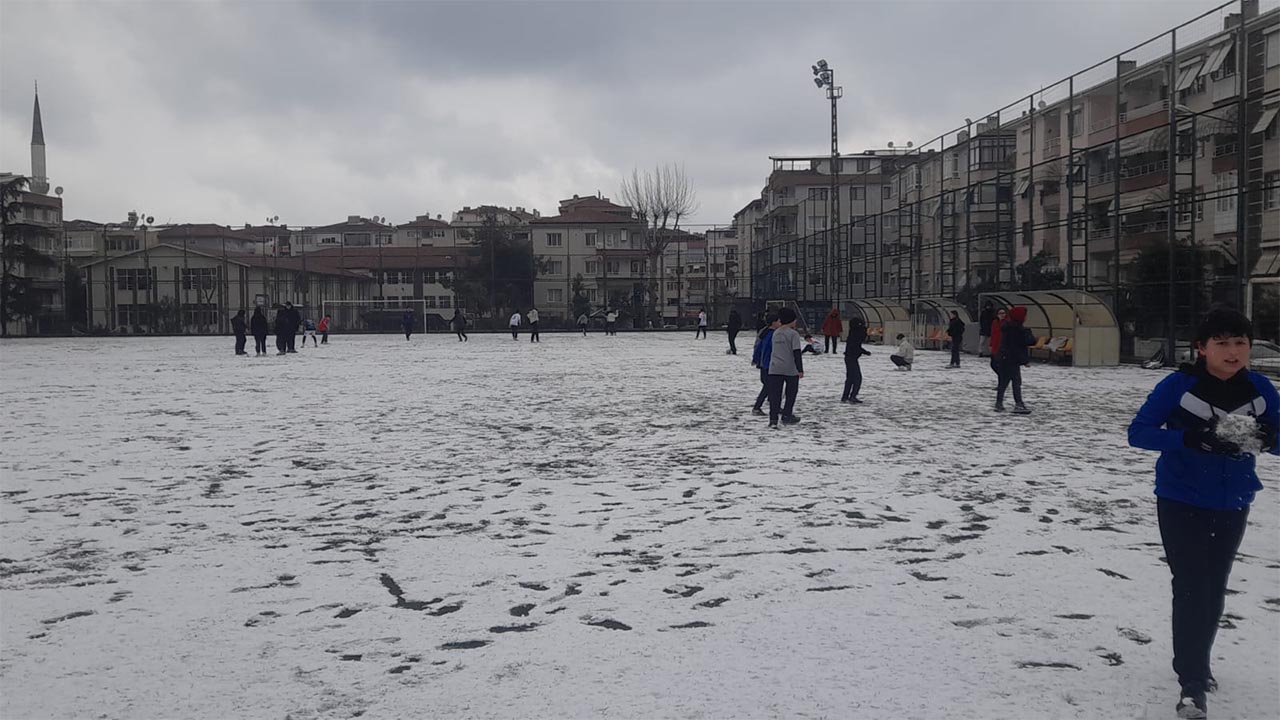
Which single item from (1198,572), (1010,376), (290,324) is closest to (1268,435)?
(1198,572)

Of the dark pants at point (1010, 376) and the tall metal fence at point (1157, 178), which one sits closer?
the dark pants at point (1010, 376)

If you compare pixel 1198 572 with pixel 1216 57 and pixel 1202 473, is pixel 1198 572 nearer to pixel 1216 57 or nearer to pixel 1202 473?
pixel 1202 473

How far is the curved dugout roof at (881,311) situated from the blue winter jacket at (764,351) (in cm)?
2196

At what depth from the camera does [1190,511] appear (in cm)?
345

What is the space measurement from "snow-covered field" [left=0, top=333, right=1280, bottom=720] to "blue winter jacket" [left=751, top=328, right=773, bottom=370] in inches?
67.1

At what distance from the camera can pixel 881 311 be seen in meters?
37.3

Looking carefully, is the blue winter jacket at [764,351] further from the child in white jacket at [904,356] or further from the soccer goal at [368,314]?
the soccer goal at [368,314]

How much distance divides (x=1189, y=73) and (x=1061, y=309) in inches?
261

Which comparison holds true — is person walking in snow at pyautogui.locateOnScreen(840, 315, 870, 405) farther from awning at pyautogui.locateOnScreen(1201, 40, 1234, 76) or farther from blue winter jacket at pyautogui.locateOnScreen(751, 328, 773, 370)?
awning at pyautogui.locateOnScreen(1201, 40, 1234, 76)

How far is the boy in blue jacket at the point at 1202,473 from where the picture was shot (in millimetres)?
3340

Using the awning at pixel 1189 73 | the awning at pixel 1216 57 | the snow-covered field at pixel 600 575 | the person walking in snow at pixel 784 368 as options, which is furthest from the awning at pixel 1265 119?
→ the person walking in snow at pixel 784 368

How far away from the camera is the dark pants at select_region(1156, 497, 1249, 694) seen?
342cm

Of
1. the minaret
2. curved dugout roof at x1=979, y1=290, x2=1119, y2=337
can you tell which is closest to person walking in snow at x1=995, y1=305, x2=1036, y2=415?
curved dugout roof at x1=979, y1=290, x2=1119, y2=337

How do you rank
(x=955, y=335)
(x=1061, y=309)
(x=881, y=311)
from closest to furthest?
(x=955, y=335) < (x=1061, y=309) < (x=881, y=311)
